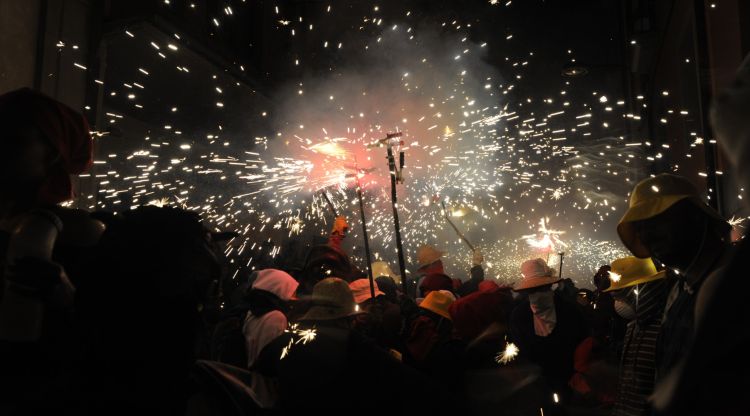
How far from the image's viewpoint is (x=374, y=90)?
13375 mm

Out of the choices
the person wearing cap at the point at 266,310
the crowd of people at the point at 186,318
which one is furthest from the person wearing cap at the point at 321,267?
the crowd of people at the point at 186,318

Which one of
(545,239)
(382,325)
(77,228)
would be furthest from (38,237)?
(545,239)

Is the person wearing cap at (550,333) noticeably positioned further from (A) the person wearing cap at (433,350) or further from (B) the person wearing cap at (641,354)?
(B) the person wearing cap at (641,354)

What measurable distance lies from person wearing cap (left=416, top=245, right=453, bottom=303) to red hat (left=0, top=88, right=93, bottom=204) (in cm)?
644

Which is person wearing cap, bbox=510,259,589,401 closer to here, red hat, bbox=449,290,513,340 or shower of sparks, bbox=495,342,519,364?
shower of sparks, bbox=495,342,519,364

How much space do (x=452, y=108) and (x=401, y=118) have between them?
178cm

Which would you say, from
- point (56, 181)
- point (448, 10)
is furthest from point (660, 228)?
point (448, 10)

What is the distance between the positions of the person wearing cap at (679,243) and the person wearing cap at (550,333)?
9.32 ft

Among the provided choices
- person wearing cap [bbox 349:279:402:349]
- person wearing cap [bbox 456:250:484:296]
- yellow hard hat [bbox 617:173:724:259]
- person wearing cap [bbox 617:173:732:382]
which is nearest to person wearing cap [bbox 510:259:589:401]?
person wearing cap [bbox 349:279:402:349]

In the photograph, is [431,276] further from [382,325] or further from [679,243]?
[679,243]

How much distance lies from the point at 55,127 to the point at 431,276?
6745 millimetres

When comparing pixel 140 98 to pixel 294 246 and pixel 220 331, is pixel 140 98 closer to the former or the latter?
pixel 294 246

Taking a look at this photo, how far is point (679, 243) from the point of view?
8.89ft

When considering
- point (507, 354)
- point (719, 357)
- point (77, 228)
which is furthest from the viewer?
point (507, 354)
